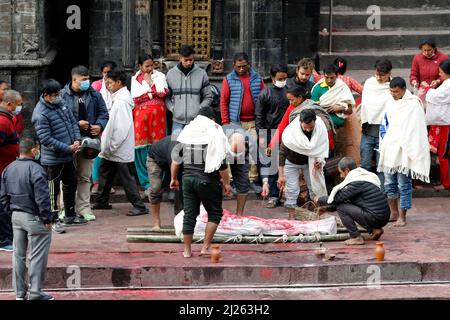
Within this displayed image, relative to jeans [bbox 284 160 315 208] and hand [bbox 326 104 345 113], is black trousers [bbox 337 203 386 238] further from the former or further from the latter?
hand [bbox 326 104 345 113]

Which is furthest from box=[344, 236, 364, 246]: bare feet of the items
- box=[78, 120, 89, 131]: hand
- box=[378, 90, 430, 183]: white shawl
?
box=[78, 120, 89, 131]: hand

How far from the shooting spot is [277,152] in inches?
656

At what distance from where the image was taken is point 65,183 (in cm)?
1586

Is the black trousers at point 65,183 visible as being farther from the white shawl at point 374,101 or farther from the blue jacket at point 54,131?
the white shawl at point 374,101

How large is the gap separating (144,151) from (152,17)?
2367 mm

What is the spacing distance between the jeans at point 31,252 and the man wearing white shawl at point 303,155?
12.2ft

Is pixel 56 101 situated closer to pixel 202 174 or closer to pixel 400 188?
pixel 202 174

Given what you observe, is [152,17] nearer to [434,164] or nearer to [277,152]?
[277,152]

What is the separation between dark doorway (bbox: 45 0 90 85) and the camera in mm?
18812

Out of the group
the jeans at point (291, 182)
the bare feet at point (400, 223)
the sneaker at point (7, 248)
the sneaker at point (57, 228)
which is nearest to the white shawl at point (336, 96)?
the jeans at point (291, 182)

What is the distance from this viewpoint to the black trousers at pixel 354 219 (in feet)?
48.6

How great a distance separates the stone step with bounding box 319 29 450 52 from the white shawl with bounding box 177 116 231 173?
243 inches

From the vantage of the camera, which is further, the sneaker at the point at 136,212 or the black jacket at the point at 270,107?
the black jacket at the point at 270,107

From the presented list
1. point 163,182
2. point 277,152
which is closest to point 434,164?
point 277,152
